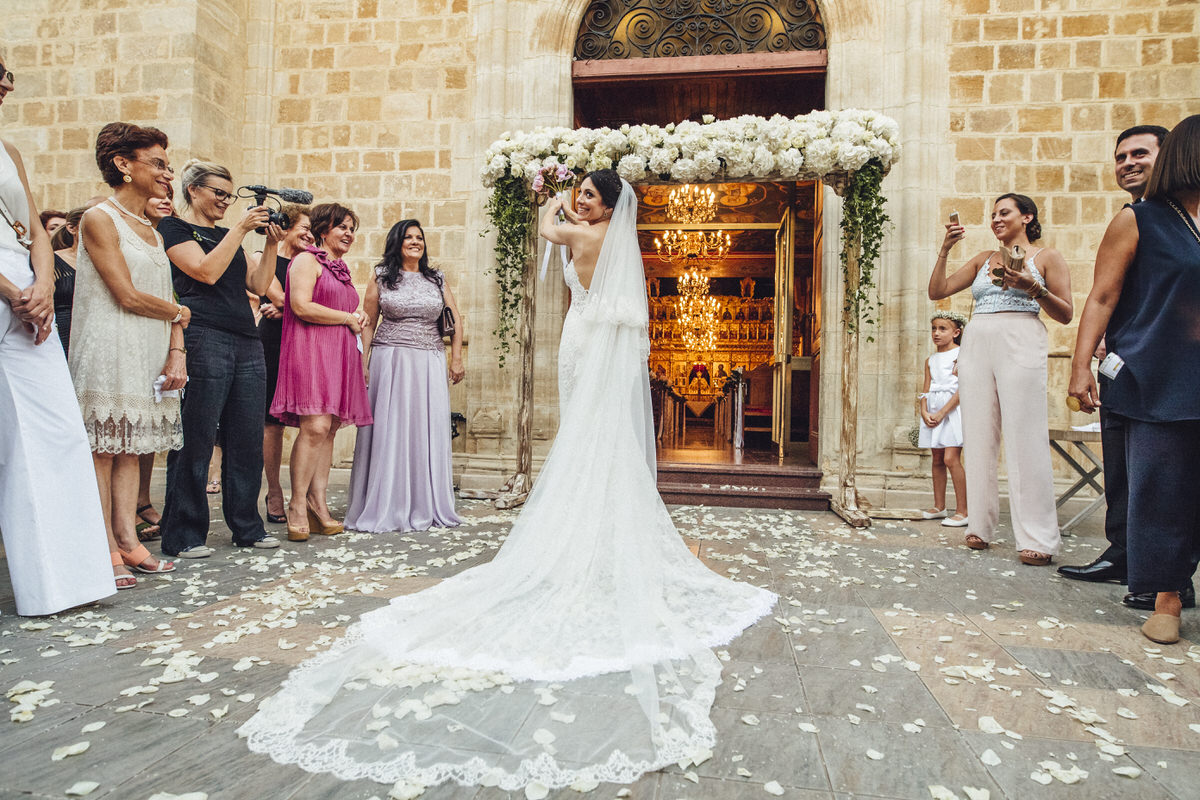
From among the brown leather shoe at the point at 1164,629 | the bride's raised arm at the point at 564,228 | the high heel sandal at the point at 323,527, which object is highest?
the bride's raised arm at the point at 564,228

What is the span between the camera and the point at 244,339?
3930 millimetres

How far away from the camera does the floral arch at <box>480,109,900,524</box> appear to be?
16.5 feet

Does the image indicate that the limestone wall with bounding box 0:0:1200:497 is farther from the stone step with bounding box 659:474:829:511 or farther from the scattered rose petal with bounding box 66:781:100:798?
the scattered rose petal with bounding box 66:781:100:798

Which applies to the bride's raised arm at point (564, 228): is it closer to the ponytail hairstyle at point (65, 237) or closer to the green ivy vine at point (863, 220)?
the green ivy vine at point (863, 220)

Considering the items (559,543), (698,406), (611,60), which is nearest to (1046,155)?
(611,60)

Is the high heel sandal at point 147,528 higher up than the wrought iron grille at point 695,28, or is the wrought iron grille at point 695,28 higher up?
the wrought iron grille at point 695,28

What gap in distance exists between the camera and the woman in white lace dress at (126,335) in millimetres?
3043

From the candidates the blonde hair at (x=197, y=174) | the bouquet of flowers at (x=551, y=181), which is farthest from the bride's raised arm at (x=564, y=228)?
the blonde hair at (x=197, y=174)

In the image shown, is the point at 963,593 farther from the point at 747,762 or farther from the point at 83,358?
the point at 83,358

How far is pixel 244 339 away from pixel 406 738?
2.97 m

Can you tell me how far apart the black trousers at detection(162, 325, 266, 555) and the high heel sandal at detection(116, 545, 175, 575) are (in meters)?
0.38

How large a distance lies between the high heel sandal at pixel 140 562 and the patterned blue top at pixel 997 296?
4.66 meters

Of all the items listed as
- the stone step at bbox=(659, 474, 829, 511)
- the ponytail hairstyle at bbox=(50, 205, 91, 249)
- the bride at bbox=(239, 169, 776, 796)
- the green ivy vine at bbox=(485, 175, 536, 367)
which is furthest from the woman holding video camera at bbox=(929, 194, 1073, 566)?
the ponytail hairstyle at bbox=(50, 205, 91, 249)

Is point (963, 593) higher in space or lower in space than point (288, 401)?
lower
